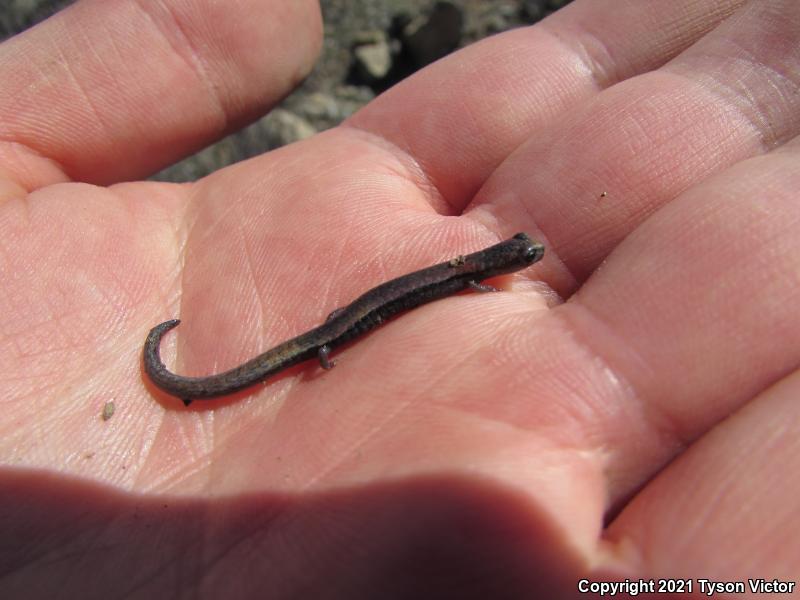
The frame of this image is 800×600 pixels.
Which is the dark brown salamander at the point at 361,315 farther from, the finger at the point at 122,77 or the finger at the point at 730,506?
the finger at the point at 122,77

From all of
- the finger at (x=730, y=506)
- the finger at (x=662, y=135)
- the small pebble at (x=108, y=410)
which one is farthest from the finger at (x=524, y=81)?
the small pebble at (x=108, y=410)

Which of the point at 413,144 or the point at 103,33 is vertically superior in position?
the point at 103,33

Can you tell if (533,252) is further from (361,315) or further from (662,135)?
(361,315)

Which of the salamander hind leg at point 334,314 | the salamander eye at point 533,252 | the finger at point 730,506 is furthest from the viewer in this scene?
the salamander hind leg at point 334,314

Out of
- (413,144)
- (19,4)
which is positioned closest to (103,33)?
(413,144)

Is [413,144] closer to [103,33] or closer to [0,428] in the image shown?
[103,33]

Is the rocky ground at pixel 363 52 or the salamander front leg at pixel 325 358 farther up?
the rocky ground at pixel 363 52

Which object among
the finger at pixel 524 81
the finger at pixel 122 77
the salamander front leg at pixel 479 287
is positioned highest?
the finger at pixel 122 77

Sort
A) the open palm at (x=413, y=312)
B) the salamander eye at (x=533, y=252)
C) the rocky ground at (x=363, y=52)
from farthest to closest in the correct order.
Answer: the rocky ground at (x=363, y=52)
the salamander eye at (x=533, y=252)
the open palm at (x=413, y=312)
